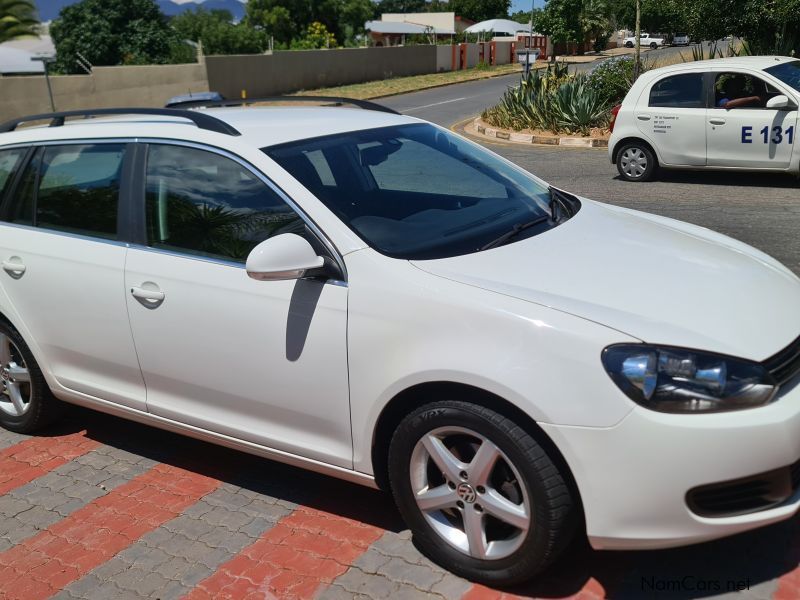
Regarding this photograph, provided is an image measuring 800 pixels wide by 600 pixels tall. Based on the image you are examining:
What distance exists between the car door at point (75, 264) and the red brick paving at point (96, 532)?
435 mm

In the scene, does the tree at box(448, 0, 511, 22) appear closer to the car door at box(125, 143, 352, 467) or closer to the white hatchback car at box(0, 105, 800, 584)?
the white hatchback car at box(0, 105, 800, 584)

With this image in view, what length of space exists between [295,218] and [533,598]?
1.71 meters

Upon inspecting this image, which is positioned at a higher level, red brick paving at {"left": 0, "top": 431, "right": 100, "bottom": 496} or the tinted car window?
the tinted car window

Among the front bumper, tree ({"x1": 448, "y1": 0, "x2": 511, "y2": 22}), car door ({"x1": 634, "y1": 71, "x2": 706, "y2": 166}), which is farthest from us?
tree ({"x1": 448, "y1": 0, "x2": 511, "y2": 22})

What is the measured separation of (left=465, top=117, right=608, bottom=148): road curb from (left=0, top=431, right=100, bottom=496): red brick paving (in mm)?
12353

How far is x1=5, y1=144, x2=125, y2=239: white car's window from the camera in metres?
4.03

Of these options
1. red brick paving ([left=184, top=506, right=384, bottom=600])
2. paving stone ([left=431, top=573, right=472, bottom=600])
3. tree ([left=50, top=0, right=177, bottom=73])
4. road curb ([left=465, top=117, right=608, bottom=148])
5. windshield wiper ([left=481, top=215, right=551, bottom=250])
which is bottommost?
red brick paving ([left=184, top=506, right=384, bottom=600])

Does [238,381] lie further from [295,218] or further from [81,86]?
[81,86]

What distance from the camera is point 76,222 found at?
4.15 meters

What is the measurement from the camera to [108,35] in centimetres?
4069

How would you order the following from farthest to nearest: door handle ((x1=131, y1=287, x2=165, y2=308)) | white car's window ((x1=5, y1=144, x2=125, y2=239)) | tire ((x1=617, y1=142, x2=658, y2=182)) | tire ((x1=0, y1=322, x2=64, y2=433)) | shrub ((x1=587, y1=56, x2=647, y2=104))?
shrub ((x1=587, y1=56, x2=647, y2=104)) → tire ((x1=617, y1=142, x2=658, y2=182)) → tire ((x1=0, y1=322, x2=64, y2=433)) → white car's window ((x1=5, y1=144, x2=125, y2=239)) → door handle ((x1=131, y1=287, x2=165, y2=308))

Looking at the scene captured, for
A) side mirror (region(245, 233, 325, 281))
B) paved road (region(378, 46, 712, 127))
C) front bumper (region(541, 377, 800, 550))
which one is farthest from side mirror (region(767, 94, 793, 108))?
paved road (region(378, 46, 712, 127))

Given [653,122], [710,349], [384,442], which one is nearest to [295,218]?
[384,442]

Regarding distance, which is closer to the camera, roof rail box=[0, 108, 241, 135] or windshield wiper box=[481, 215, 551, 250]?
windshield wiper box=[481, 215, 551, 250]
